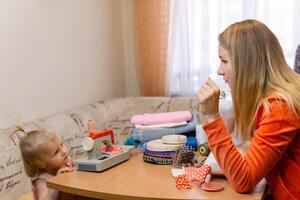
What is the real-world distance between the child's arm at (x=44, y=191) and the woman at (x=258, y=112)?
0.67 meters

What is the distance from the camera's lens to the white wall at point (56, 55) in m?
2.29

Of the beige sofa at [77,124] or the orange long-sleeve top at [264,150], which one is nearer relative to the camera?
the orange long-sleeve top at [264,150]

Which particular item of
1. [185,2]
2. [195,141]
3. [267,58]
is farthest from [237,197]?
[185,2]

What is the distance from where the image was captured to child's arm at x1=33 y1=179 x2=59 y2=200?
1.53m

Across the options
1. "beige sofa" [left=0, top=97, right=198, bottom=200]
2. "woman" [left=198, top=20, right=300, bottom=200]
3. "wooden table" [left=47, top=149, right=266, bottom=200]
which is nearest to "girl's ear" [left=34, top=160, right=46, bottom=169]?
"beige sofa" [left=0, top=97, right=198, bottom=200]

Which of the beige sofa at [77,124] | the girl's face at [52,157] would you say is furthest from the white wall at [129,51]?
the girl's face at [52,157]

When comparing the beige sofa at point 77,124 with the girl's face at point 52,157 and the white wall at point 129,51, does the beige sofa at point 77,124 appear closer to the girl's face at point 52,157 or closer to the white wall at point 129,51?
the girl's face at point 52,157

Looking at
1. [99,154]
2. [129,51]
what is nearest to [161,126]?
[99,154]

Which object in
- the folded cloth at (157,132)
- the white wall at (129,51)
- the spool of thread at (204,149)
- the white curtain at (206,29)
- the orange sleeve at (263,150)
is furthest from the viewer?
the white wall at (129,51)

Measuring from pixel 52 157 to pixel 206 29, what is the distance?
1.70 metres

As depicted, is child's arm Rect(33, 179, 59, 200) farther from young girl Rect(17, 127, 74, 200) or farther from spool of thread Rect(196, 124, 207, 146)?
spool of thread Rect(196, 124, 207, 146)

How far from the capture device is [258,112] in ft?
4.16

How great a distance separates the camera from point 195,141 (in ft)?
5.82

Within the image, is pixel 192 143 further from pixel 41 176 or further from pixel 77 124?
pixel 77 124
